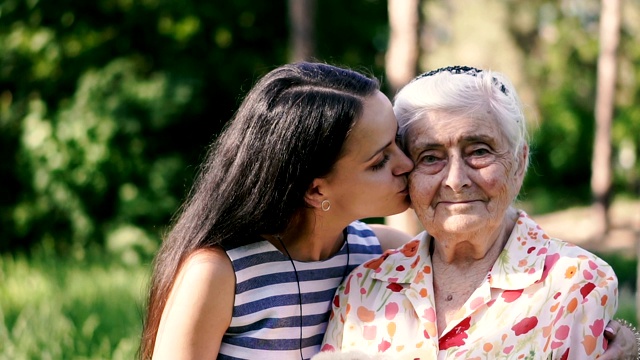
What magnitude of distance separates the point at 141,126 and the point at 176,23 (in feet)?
5.73

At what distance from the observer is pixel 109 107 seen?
444 inches

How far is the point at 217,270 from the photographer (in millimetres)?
2586

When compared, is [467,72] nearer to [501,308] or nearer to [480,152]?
[480,152]

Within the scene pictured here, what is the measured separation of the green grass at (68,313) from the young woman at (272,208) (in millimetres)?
1482

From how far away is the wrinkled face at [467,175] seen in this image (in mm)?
2625

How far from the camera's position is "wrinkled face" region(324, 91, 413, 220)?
2723 millimetres

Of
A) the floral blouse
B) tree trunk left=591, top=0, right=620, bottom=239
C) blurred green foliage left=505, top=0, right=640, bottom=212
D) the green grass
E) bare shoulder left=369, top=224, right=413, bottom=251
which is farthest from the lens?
blurred green foliage left=505, top=0, right=640, bottom=212

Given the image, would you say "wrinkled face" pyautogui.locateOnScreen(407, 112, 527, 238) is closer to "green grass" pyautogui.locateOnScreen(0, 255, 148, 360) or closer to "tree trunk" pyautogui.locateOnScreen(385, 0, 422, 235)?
"green grass" pyautogui.locateOnScreen(0, 255, 148, 360)

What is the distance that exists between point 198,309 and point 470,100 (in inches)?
46.4

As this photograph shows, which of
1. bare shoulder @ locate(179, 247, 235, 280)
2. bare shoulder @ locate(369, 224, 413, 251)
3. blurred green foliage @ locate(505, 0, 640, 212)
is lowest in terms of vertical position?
blurred green foliage @ locate(505, 0, 640, 212)

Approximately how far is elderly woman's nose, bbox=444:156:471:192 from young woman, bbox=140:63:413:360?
17 centimetres

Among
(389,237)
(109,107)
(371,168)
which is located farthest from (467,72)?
(109,107)

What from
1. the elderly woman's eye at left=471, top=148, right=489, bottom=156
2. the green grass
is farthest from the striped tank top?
the green grass

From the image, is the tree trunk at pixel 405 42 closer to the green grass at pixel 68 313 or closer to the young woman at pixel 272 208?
the green grass at pixel 68 313
